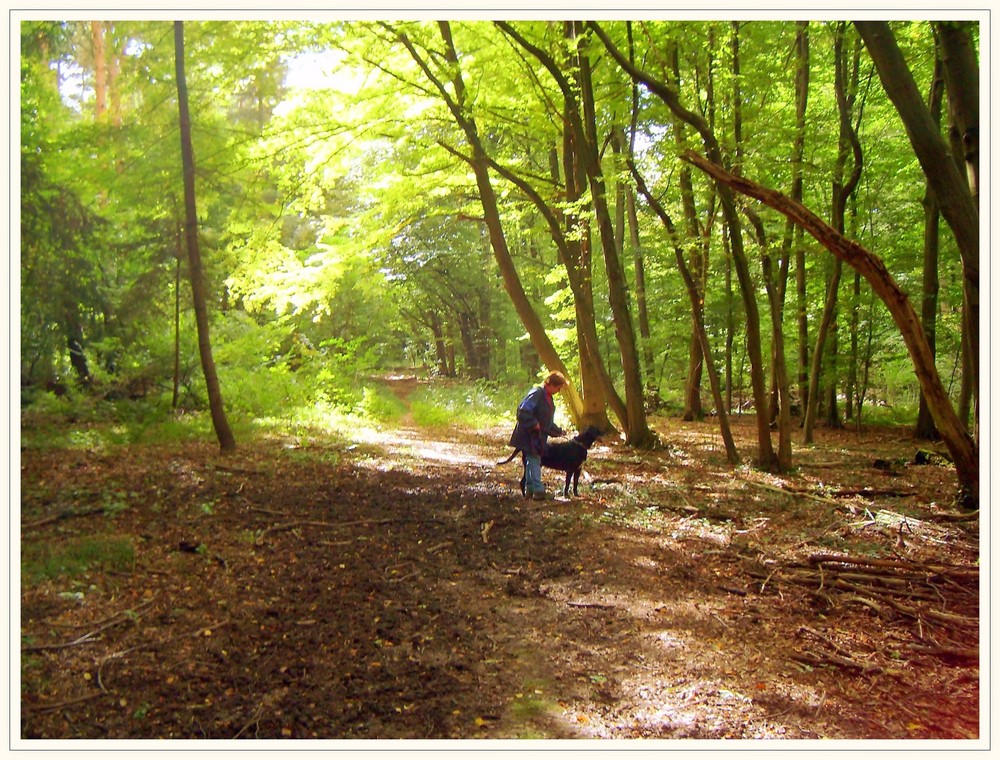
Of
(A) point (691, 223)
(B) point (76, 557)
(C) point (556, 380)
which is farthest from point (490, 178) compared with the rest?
(B) point (76, 557)

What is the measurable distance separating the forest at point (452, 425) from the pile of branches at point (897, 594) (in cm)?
3

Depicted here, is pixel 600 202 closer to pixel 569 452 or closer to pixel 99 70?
pixel 569 452

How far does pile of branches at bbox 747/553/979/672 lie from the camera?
3.60 m

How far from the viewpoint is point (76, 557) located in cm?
412

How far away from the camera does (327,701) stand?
9.93ft

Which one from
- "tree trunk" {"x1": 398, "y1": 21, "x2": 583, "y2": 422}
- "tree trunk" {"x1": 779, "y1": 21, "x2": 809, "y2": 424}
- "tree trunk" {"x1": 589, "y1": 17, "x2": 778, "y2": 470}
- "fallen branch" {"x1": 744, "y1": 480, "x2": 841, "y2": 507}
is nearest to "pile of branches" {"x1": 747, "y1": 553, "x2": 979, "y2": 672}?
"fallen branch" {"x1": 744, "y1": 480, "x2": 841, "y2": 507}

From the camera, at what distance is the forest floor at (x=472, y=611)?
9.82 feet

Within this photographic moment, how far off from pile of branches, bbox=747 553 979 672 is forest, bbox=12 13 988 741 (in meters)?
0.03

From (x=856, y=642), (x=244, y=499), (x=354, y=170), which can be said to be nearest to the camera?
(x=856, y=642)

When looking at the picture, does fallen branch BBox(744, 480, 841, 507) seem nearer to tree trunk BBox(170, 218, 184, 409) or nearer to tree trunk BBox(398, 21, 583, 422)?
tree trunk BBox(398, 21, 583, 422)

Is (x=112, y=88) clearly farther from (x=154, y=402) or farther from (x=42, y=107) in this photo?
(x=154, y=402)

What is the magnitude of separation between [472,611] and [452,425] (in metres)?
10.5

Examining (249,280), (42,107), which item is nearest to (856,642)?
(42,107)
